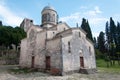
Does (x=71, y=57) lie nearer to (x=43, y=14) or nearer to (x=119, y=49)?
(x=43, y=14)

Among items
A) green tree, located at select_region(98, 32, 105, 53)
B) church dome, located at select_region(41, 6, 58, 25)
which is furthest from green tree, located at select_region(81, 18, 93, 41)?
church dome, located at select_region(41, 6, 58, 25)

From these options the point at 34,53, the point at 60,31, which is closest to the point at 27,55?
the point at 34,53

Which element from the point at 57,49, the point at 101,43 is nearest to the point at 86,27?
the point at 101,43

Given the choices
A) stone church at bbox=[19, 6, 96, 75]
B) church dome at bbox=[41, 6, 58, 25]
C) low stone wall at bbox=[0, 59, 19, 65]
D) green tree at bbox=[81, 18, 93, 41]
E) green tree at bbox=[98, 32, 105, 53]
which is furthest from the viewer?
green tree at bbox=[98, 32, 105, 53]

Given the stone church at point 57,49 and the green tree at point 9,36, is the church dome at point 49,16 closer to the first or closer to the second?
the stone church at point 57,49

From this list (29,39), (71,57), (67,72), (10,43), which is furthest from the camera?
(10,43)

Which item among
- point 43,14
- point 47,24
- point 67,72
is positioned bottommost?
point 67,72

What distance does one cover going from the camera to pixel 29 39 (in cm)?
2541

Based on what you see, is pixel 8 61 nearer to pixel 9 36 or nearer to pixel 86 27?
pixel 9 36

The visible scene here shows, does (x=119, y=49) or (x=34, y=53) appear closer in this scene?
(x=34, y=53)

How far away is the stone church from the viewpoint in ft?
61.7

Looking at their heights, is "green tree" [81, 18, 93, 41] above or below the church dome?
above

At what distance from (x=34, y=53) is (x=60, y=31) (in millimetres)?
5725

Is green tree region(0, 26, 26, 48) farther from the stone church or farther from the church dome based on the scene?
the church dome
